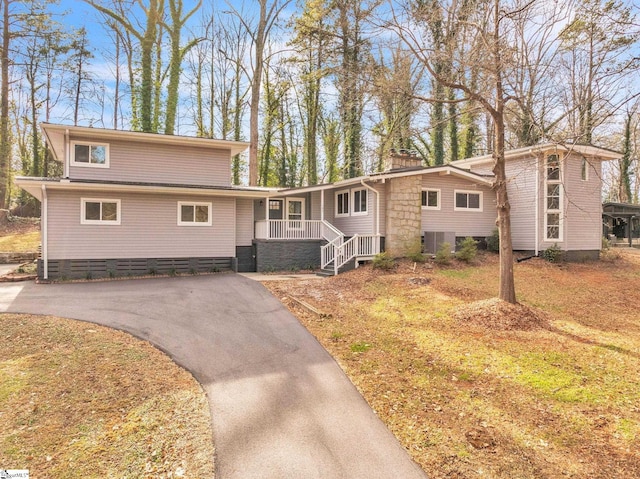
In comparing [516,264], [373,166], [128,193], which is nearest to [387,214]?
[516,264]

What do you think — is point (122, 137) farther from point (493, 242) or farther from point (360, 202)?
point (493, 242)

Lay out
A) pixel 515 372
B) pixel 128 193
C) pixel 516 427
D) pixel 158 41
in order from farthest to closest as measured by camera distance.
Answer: pixel 158 41, pixel 128 193, pixel 515 372, pixel 516 427

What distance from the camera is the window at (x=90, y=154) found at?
12781 millimetres

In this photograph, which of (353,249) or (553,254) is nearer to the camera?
(353,249)

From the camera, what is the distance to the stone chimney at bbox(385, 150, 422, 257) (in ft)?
47.1

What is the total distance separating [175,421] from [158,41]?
2586 centimetres

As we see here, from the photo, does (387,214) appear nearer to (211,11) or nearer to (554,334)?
(554,334)

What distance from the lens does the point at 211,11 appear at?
25344mm

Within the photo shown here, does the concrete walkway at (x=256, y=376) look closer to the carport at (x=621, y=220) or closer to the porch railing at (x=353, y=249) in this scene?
the porch railing at (x=353, y=249)

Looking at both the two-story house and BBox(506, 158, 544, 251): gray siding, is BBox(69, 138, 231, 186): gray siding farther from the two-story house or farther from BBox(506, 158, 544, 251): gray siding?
BBox(506, 158, 544, 251): gray siding

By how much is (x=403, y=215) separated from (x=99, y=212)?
36.9ft

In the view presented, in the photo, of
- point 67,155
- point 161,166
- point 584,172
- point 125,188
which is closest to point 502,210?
point 584,172

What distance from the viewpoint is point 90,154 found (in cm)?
1305

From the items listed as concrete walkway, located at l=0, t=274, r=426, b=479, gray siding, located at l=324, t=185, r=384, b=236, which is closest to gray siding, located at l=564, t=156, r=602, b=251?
gray siding, located at l=324, t=185, r=384, b=236
